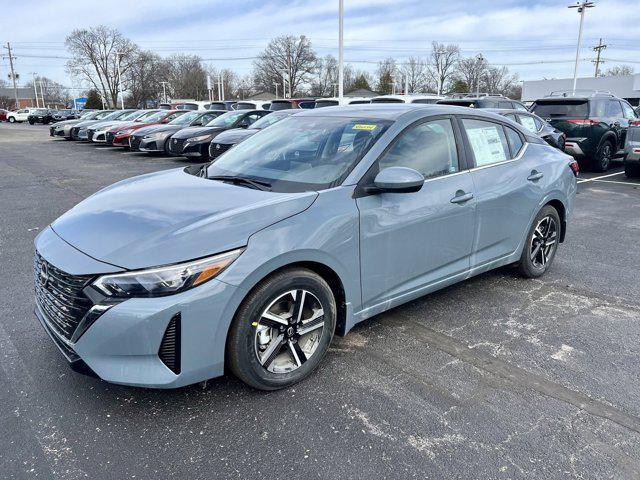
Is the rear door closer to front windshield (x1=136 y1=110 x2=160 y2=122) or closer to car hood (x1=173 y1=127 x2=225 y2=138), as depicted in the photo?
car hood (x1=173 y1=127 x2=225 y2=138)

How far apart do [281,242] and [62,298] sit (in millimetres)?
1186

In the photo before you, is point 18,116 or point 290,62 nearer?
point 18,116

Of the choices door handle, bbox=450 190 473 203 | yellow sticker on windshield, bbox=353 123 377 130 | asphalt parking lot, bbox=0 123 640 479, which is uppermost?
yellow sticker on windshield, bbox=353 123 377 130

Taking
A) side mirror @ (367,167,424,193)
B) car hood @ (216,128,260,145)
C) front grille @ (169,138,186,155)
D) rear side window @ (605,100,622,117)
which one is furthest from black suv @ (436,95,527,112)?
side mirror @ (367,167,424,193)

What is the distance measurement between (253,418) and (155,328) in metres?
0.74

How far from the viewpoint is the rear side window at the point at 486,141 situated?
404 cm

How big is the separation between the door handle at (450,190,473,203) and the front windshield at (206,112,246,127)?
12722mm

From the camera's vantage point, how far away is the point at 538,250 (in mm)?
4816

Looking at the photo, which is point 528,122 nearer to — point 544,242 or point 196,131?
point 544,242

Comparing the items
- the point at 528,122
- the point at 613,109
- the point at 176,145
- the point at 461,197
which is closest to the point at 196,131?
the point at 176,145

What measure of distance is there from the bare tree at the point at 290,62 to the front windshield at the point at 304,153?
75.1m

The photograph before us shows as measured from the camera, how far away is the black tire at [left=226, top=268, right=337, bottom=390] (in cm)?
266

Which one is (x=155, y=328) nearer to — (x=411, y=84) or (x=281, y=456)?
(x=281, y=456)

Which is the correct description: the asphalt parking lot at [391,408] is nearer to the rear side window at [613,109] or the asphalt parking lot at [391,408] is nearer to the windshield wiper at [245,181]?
the windshield wiper at [245,181]
